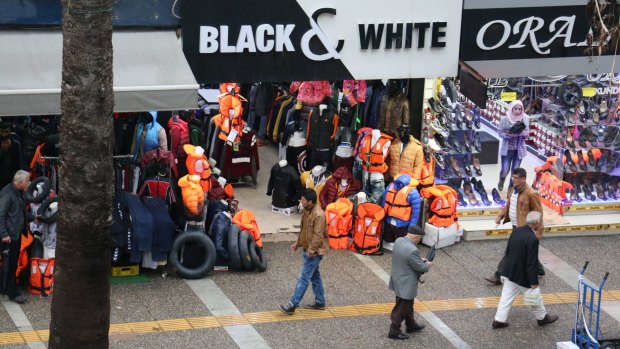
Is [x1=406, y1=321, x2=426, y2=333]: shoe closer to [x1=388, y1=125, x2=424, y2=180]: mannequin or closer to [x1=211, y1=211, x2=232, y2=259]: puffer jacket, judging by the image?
[x1=211, y1=211, x2=232, y2=259]: puffer jacket

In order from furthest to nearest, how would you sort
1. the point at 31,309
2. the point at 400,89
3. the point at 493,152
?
1. the point at 493,152
2. the point at 400,89
3. the point at 31,309

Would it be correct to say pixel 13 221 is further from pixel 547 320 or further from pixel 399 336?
pixel 547 320

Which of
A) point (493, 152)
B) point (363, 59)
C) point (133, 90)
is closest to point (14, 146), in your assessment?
point (133, 90)

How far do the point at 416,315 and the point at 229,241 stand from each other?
8.75ft

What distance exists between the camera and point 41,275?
1405 cm

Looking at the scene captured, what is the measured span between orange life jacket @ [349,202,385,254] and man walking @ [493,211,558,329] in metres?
2.64

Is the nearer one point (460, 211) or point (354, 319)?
point (354, 319)

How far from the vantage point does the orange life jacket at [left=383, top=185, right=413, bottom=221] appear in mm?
15852

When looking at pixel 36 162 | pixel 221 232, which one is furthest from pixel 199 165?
pixel 36 162

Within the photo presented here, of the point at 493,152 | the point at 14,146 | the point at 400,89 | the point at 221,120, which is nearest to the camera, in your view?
the point at 14,146

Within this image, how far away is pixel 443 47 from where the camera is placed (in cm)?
1655

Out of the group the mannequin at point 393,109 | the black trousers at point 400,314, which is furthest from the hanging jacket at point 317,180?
the black trousers at point 400,314

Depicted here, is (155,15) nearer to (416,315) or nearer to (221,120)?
(221,120)

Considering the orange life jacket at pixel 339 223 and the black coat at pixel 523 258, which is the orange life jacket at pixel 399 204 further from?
the black coat at pixel 523 258
